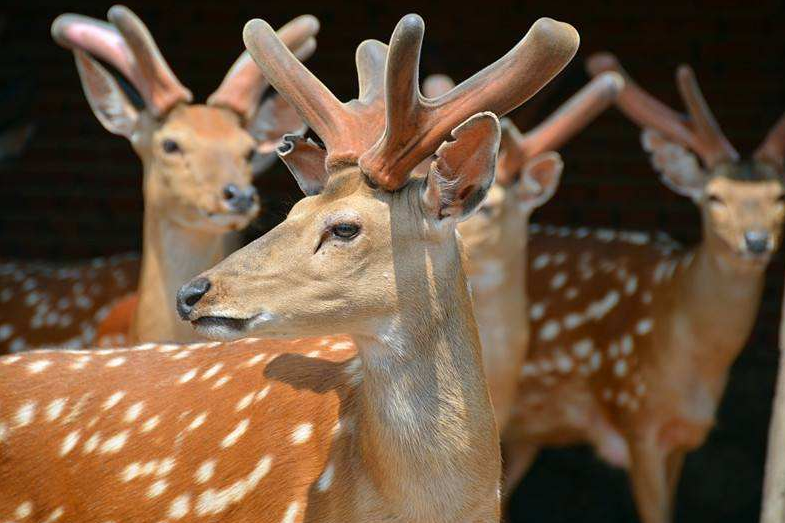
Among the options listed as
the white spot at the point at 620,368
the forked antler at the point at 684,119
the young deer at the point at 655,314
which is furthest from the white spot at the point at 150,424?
the forked antler at the point at 684,119

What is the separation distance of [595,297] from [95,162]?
3.11 metres

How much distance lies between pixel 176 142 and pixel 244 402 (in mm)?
1617

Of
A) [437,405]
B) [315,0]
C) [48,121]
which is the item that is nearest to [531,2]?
[315,0]

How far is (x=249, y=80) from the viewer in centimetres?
455

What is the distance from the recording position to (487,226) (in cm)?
450

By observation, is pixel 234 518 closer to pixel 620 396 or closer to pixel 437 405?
pixel 437 405

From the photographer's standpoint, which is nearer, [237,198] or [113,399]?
[113,399]

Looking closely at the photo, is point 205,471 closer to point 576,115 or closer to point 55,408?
point 55,408

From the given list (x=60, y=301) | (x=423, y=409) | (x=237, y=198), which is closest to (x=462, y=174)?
(x=423, y=409)

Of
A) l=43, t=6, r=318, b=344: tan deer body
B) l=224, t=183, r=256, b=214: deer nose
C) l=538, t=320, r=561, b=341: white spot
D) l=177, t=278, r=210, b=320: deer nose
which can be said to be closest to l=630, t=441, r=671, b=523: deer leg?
l=538, t=320, r=561, b=341: white spot

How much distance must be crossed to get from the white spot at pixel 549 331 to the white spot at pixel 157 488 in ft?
9.65

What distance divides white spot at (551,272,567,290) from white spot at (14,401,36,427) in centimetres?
301

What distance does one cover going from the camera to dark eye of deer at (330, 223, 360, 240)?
2.53 m

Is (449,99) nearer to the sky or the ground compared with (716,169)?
nearer to the sky
